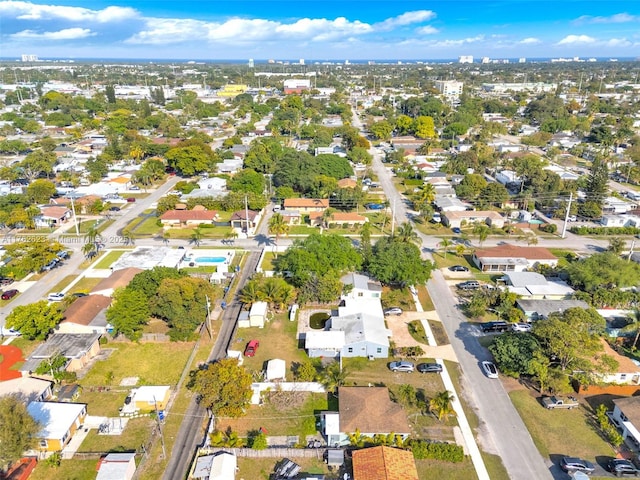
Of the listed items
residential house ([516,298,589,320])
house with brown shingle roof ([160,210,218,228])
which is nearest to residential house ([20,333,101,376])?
house with brown shingle roof ([160,210,218,228])

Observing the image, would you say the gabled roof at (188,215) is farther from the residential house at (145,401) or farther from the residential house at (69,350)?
the residential house at (145,401)

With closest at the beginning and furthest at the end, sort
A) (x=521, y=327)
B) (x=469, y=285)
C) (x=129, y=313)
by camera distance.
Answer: (x=129, y=313)
(x=521, y=327)
(x=469, y=285)

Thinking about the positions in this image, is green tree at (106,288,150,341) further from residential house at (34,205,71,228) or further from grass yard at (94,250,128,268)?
residential house at (34,205,71,228)

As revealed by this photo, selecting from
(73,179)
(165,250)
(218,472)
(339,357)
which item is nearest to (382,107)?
(73,179)

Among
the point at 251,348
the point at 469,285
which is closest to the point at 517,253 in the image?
the point at 469,285

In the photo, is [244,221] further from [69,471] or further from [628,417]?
[628,417]
